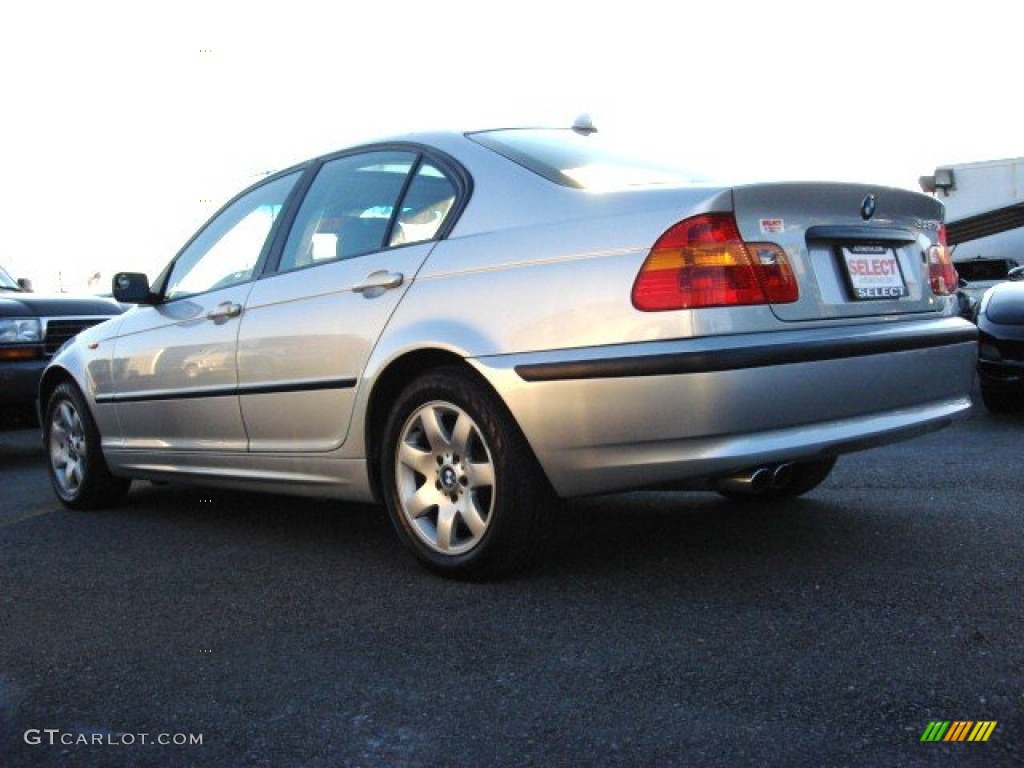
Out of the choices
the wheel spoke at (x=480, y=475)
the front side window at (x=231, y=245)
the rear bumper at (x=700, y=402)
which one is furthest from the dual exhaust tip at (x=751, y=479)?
the front side window at (x=231, y=245)

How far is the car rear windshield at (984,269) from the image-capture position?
22453 millimetres

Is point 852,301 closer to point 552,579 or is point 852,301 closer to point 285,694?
point 552,579

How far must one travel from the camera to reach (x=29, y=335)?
7.57 meters

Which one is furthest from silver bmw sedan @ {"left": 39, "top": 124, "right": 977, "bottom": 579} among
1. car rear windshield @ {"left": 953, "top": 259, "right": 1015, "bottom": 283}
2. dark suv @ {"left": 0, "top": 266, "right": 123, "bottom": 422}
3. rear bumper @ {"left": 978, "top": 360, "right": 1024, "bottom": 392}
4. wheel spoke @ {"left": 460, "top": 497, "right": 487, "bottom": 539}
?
car rear windshield @ {"left": 953, "top": 259, "right": 1015, "bottom": 283}

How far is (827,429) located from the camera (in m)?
3.30

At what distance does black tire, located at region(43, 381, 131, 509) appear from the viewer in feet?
17.9

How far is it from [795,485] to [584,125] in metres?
1.69

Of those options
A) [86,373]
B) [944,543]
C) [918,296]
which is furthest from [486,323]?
[86,373]

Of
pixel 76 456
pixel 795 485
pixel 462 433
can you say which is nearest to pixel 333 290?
pixel 462 433

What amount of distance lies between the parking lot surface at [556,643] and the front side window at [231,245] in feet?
3.59

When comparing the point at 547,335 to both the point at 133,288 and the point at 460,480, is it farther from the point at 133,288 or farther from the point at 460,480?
the point at 133,288

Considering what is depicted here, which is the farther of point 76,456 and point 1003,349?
point 1003,349

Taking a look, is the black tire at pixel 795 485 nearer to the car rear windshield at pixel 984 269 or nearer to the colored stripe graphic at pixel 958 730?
the colored stripe graphic at pixel 958 730

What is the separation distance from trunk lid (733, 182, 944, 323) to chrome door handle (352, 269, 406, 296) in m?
1.18
